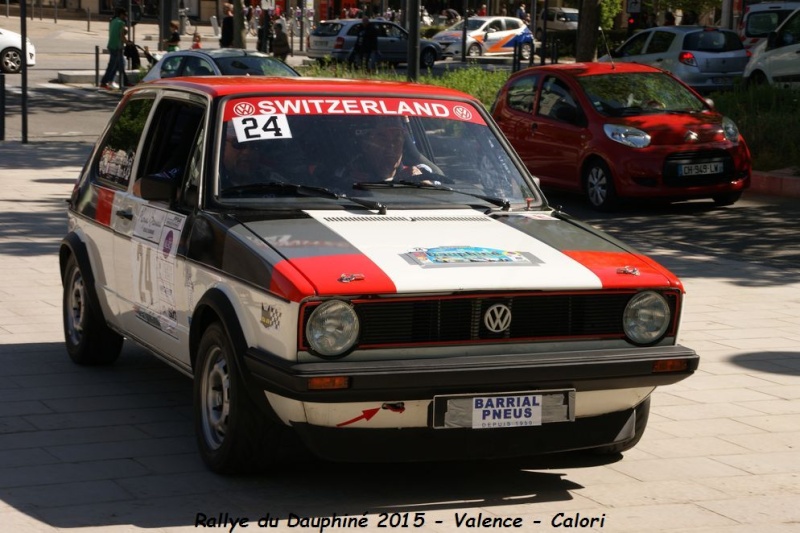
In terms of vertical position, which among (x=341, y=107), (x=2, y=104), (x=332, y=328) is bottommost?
(x=2, y=104)

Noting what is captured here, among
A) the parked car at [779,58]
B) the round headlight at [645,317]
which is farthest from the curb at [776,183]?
the round headlight at [645,317]

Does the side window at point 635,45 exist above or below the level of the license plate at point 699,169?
above

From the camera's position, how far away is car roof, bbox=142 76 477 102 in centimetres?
681

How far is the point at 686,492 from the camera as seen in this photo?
5973 millimetres

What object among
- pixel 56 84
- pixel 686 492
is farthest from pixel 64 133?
pixel 686 492

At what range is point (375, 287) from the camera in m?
5.35

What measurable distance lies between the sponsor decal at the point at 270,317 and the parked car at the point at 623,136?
34.3 feet

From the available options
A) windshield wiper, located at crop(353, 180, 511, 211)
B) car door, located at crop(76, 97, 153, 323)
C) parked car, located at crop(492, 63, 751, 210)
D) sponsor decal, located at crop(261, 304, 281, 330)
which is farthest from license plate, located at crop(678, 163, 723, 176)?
sponsor decal, located at crop(261, 304, 281, 330)

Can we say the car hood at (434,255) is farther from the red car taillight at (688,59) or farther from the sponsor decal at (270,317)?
the red car taillight at (688,59)

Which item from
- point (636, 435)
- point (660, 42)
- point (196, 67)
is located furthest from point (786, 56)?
point (636, 435)

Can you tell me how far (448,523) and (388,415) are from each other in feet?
1.51

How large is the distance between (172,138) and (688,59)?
23.9m

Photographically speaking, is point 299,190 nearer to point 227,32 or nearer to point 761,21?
point 227,32

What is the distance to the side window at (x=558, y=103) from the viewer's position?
1633 cm
